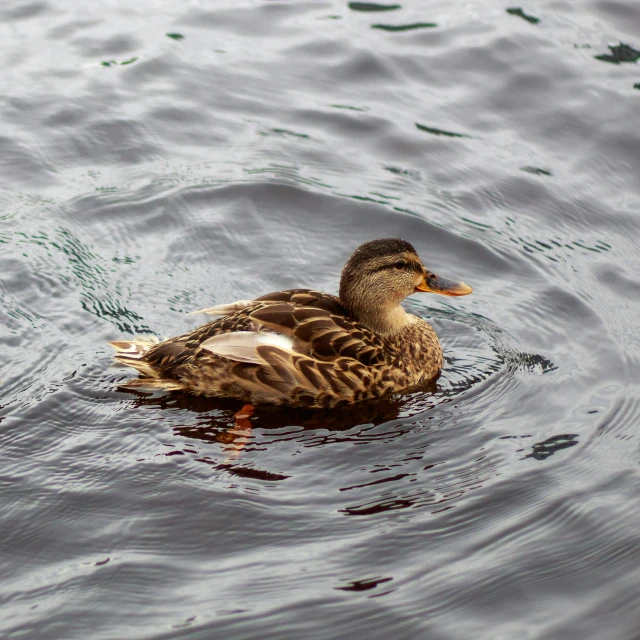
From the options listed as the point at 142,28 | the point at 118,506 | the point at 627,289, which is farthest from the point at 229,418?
the point at 142,28

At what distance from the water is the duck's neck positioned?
19.4 inches

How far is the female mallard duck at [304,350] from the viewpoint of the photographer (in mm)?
6820

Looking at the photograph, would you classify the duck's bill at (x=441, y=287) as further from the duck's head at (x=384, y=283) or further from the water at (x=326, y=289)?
the water at (x=326, y=289)

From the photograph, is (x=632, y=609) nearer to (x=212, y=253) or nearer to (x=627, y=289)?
(x=627, y=289)

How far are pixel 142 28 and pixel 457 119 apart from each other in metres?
4.11

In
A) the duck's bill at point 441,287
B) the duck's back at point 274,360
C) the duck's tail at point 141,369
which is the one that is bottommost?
the duck's tail at point 141,369

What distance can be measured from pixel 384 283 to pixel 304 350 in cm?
82

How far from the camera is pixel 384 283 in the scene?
23.8ft

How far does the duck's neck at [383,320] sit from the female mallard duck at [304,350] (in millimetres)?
24

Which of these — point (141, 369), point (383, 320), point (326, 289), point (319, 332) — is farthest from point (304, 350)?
point (326, 289)

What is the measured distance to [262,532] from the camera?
5.54 meters

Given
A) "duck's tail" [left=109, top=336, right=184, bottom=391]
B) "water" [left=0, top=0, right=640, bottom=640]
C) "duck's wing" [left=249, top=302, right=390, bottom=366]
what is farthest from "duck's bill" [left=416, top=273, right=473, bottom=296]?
"duck's tail" [left=109, top=336, right=184, bottom=391]

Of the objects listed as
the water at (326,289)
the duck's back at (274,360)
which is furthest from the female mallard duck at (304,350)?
the water at (326,289)

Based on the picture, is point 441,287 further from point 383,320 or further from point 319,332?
point 319,332
